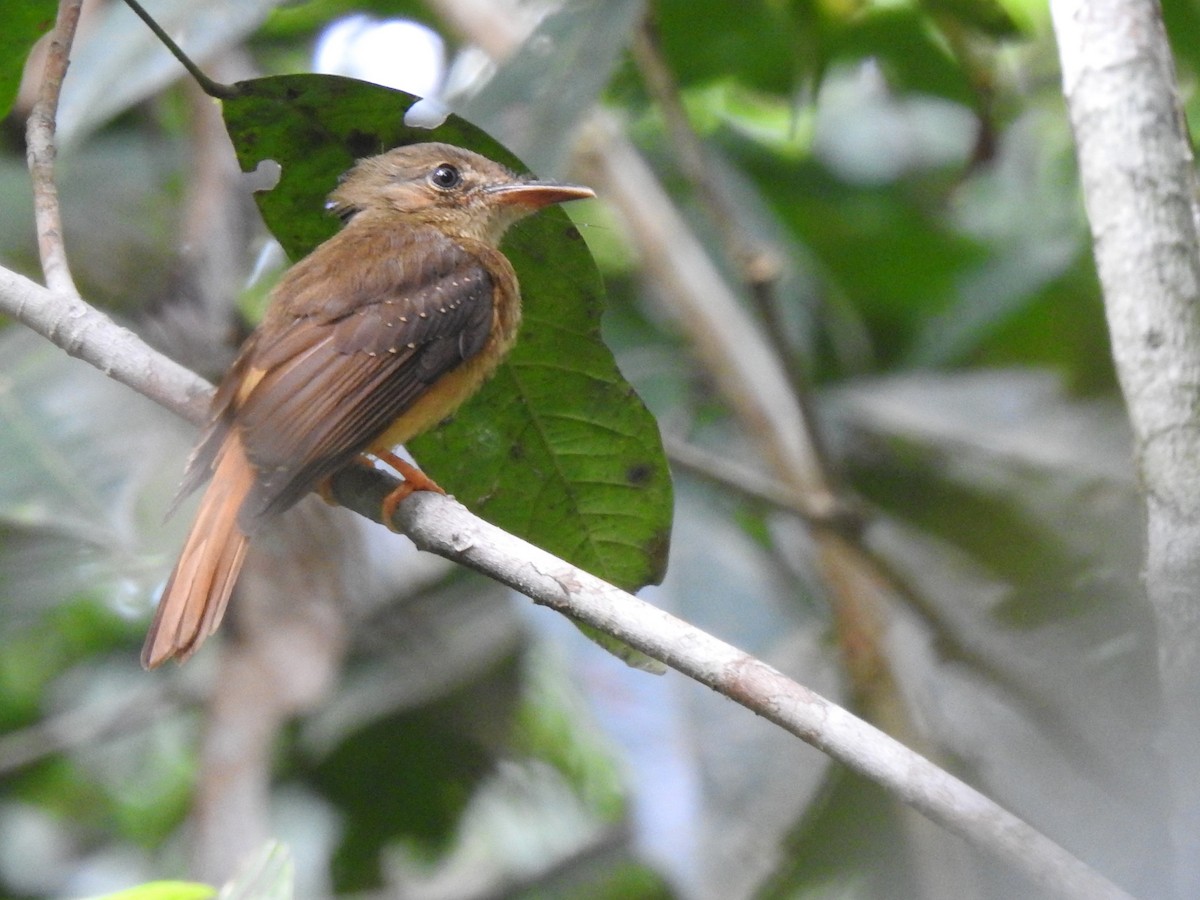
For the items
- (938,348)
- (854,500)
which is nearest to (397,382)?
(854,500)

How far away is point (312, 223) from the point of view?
3100 mm

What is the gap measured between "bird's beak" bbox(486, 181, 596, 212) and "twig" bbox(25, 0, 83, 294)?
1089 mm

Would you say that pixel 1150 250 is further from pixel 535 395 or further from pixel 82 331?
pixel 82 331

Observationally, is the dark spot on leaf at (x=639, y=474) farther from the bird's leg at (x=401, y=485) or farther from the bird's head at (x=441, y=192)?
the bird's head at (x=441, y=192)

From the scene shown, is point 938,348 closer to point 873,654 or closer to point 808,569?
point 808,569

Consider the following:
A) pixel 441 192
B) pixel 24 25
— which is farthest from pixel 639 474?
pixel 441 192

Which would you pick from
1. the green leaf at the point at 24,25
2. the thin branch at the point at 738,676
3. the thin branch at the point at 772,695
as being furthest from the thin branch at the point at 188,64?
the thin branch at the point at 772,695

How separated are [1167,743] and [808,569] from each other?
2.61 meters

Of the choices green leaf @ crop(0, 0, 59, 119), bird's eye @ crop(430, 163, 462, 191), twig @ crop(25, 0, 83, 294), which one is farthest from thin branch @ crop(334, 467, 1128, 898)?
bird's eye @ crop(430, 163, 462, 191)

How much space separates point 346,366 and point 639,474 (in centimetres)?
81

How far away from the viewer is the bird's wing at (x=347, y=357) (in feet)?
9.86

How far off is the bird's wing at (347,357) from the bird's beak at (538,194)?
0.18m

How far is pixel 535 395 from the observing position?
299cm

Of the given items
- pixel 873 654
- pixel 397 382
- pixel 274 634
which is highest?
pixel 397 382
